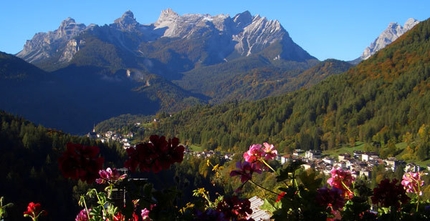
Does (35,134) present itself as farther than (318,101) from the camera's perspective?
No

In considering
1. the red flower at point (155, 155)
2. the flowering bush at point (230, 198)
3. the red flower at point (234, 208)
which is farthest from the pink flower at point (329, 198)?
the red flower at point (155, 155)

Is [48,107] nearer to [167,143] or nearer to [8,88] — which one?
[8,88]

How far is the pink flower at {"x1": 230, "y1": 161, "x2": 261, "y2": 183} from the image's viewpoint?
279 cm

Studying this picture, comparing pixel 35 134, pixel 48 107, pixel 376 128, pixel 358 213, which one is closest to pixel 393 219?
pixel 358 213

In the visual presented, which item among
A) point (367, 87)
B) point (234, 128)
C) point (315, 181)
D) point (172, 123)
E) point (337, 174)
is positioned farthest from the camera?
point (172, 123)

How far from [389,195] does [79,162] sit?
1663 mm

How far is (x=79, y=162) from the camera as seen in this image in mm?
2201

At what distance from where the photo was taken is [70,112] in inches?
7746

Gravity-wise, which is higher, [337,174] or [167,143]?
[167,143]

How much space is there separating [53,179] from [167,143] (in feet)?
107

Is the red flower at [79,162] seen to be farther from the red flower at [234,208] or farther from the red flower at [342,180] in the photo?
the red flower at [342,180]

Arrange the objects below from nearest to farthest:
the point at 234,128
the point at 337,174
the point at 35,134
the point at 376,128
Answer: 1. the point at 337,174
2. the point at 35,134
3. the point at 376,128
4. the point at 234,128

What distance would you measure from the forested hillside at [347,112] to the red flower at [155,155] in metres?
72.0

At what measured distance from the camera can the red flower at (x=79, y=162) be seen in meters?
2.19
